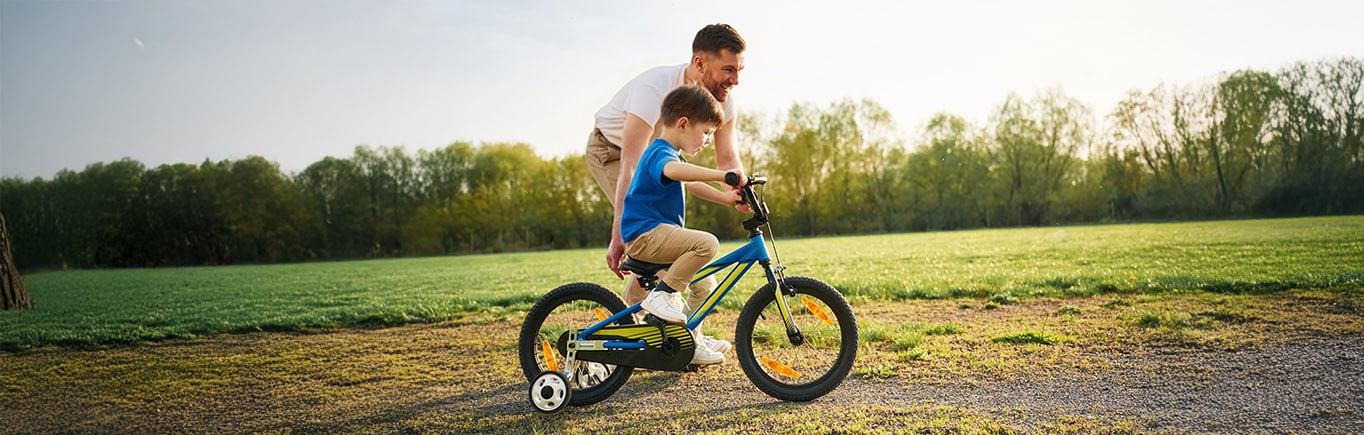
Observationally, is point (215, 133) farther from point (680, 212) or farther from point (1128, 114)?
point (1128, 114)

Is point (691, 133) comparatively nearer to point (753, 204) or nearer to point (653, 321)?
point (753, 204)

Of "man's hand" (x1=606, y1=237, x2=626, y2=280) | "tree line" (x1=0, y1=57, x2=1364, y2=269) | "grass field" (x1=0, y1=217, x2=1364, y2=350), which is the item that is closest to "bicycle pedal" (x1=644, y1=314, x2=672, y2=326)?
"man's hand" (x1=606, y1=237, x2=626, y2=280)

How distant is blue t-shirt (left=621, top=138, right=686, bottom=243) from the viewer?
382 centimetres

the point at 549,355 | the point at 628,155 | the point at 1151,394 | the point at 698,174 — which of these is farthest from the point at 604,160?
the point at 1151,394

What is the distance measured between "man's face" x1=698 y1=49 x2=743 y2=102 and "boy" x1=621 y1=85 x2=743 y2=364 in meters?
0.55

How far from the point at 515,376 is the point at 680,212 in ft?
5.92

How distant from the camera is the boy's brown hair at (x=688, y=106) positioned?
3889mm

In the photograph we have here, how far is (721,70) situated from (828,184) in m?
49.3

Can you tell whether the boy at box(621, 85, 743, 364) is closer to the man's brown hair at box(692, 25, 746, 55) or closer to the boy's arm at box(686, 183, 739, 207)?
the boy's arm at box(686, 183, 739, 207)

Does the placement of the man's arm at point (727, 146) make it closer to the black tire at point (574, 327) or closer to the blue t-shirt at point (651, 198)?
the blue t-shirt at point (651, 198)

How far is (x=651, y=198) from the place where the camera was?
12.9ft

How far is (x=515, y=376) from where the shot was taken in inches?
198

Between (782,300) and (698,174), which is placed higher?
(698,174)

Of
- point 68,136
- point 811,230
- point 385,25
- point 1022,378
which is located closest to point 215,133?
point 68,136
